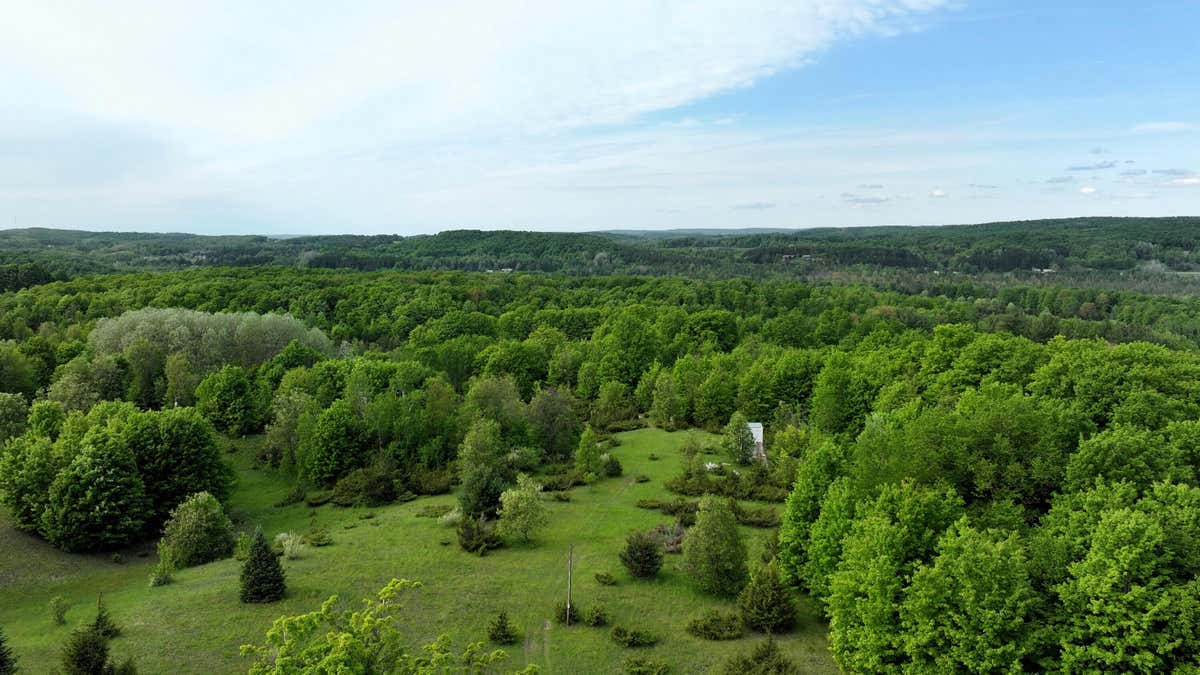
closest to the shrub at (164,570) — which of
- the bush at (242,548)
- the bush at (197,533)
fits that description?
the bush at (197,533)

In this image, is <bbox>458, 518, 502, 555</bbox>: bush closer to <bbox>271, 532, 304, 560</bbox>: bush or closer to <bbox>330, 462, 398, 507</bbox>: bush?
<bbox>271, 532, 304, 560</bbox>: bush

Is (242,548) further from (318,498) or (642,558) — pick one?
(642,558)

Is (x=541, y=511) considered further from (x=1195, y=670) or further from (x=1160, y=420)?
(x=1160, y=420)

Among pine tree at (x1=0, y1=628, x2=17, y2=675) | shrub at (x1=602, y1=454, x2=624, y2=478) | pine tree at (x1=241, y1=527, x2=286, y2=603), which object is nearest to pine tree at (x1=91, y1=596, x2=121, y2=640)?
pine tree at (x1=0, y1=628, x2=17, y2=675)

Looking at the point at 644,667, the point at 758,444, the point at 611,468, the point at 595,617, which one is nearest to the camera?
the point at 644,667

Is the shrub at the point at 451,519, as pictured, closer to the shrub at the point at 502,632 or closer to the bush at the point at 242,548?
the bush at the point at 242,548

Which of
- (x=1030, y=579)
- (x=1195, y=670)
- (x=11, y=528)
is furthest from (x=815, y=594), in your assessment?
(x=11, y=528)

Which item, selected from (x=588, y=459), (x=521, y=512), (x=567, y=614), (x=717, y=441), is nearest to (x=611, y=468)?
(x=588, y=459)
